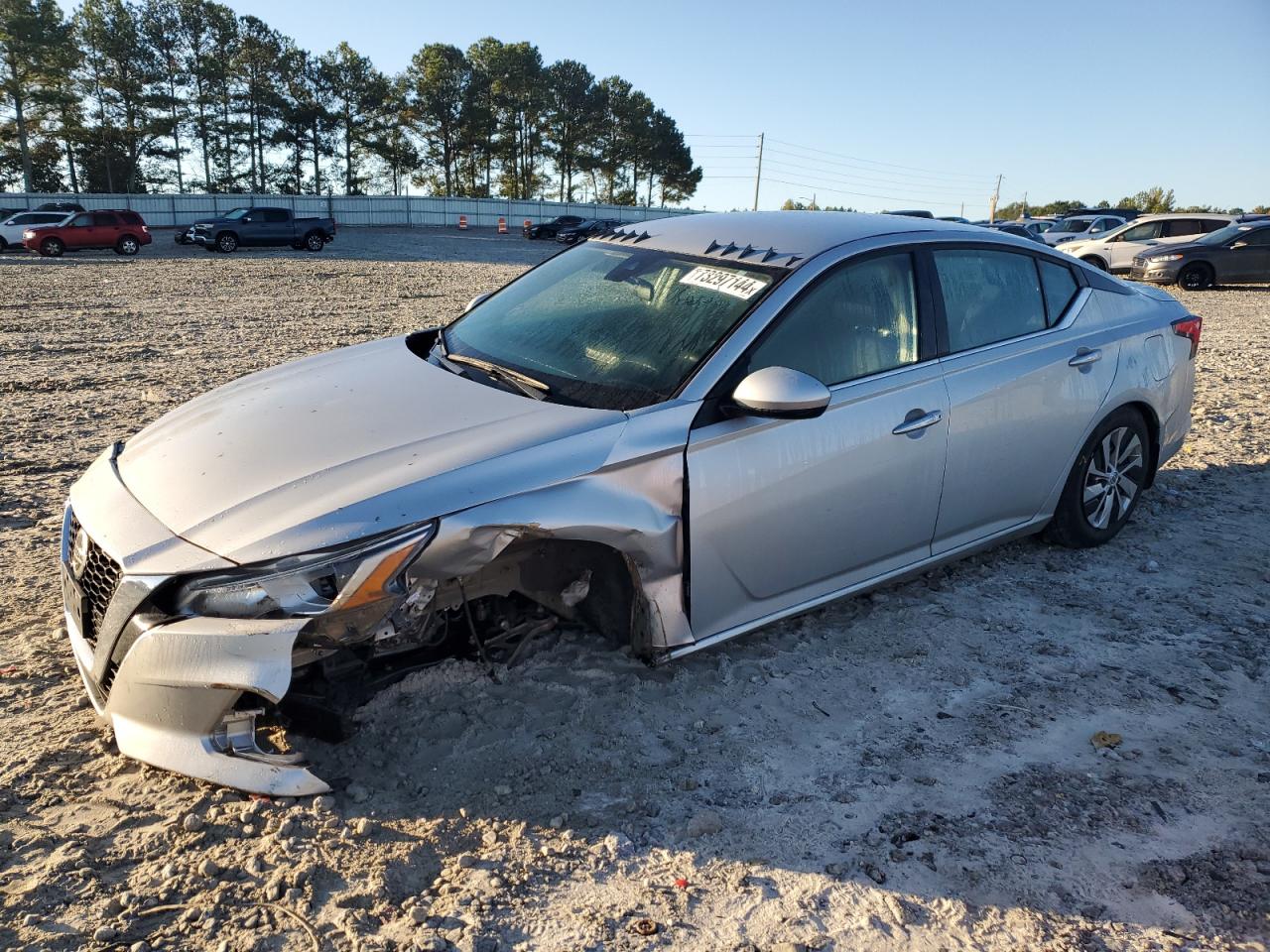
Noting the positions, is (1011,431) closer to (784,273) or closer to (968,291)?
(968,291)

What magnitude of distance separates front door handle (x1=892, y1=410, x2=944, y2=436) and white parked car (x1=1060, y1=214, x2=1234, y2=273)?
19.1 meters

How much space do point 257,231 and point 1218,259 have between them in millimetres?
26460

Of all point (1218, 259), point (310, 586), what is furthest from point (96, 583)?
point (1218, 259)

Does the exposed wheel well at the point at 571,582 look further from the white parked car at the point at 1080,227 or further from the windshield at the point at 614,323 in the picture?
the white parked car at the point at 1080,227

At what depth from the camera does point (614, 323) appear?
12.0 feet

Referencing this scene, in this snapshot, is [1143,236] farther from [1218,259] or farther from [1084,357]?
[1084,357]

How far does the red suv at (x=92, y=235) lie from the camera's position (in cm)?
2614

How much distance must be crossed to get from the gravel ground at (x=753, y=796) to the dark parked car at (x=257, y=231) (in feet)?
90.1

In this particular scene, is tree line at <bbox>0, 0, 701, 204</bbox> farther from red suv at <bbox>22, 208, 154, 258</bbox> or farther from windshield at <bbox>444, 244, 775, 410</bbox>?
windshield at <bbox>444, 244, 775, 410</bbox>

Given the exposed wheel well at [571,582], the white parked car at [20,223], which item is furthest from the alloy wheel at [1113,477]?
the white parked car at [20,223]

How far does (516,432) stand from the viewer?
9.86 feet

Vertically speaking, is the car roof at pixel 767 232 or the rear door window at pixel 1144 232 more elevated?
the car roof at pixel 767 232

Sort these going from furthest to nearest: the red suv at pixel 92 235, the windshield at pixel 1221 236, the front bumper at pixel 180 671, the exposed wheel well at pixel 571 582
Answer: the red suv at pixel 92 235
the windshield at pixel 1221 236
the exposed wheel well at pixel 571 582
the front bumper at pixel 180 671

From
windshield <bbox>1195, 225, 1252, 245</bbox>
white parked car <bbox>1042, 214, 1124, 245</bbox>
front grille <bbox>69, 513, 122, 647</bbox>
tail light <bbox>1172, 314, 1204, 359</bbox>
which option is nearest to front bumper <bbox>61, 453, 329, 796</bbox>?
front grille <bbox>69, 513, 122, 647</bbox>
